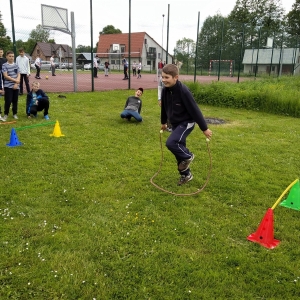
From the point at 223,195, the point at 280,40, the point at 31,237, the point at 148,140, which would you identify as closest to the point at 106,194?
the point at 31,237

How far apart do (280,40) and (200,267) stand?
30.8 metres

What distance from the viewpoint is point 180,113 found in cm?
454

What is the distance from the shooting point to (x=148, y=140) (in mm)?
7230

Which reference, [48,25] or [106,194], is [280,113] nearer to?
[106,194]

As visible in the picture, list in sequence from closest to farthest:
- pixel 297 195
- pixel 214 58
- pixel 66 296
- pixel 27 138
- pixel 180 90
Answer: pixel 66 296 < pixel 297 195 < pixel 180 90 < pixel 27 138 < pixel 214 58

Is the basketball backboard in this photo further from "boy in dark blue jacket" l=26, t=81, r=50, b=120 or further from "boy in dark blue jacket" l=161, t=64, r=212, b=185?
"boy in dark blue jacket" l=161, t=64, r=212, b=185

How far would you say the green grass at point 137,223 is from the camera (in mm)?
2658

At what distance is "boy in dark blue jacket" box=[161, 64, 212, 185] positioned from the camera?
4.30 m

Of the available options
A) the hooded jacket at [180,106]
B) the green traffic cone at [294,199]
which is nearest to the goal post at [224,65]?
the hooded jacket at [180,106]

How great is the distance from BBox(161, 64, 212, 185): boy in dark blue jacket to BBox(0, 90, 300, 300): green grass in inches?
20.6

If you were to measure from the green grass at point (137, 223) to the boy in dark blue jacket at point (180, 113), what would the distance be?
20.6 inches

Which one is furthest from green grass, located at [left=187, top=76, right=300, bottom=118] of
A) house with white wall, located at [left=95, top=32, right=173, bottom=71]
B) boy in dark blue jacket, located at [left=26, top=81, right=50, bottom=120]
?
house with white wall, located at [left=95, top=32, right=173, bottom=71]

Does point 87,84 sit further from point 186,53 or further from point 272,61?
point 272,61

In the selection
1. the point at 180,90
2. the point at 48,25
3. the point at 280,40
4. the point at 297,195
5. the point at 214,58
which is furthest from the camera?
the point at 214,58
